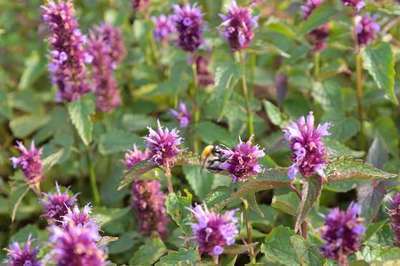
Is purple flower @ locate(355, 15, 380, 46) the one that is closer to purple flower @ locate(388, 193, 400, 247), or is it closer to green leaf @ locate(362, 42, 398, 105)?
green leaf @ locate(362, 42, 398, 105)

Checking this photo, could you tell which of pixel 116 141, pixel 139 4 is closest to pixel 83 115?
pixel 116 141

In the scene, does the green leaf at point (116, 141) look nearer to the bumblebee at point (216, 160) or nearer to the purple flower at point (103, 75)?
the purple flower at point (103, 75)

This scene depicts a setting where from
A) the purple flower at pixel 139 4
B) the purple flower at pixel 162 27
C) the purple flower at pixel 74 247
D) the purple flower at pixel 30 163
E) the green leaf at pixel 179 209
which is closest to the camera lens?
the purple flower at pixel 74 247

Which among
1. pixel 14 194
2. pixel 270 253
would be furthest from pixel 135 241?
pixel 270 253

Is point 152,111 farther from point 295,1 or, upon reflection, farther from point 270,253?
point 270,253

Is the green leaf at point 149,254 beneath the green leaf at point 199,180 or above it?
beneath

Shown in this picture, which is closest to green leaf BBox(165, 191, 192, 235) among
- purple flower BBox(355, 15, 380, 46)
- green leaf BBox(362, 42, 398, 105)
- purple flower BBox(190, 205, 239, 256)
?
purple flower BBox(190, 205, 239, 256)

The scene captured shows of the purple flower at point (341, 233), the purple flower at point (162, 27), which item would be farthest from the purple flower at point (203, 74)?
the purple flower at point (341, 233)
